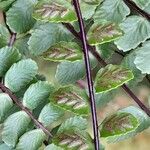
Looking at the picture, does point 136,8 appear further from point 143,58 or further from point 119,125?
point 119,125

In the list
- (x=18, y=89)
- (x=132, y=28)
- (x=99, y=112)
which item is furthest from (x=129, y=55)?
(x=99, y=112)

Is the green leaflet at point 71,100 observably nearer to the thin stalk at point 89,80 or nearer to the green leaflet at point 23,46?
the thin stalk at point 89,80

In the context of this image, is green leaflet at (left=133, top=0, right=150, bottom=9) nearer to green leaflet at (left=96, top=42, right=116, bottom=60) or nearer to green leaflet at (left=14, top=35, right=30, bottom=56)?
green leaflet at (left=96, top=42, right=116, bottom=60)

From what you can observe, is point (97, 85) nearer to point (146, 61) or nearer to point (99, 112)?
point (146, 61)

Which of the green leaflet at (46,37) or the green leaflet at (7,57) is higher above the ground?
the green leaflet at (7,57)

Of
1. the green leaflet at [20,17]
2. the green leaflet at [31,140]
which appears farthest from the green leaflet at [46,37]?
the green leaflet at [31,140]

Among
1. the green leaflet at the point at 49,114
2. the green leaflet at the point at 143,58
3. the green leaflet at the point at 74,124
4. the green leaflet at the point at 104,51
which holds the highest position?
the green leaflet at the point at 104,51

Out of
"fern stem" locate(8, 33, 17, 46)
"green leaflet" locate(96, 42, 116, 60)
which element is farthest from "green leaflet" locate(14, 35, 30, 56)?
"green leaflet" locate(96, 42, 116, 60)
